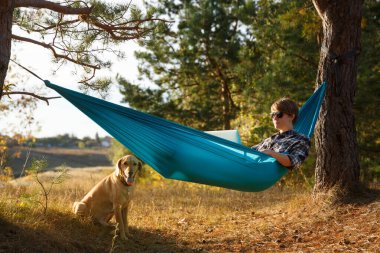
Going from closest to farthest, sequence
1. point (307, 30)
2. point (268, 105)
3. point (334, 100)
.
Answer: point (334, 100) < point (307, 30) < point (268, 105)

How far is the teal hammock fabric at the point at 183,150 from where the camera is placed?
2996mm

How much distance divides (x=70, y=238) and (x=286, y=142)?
1.82 m

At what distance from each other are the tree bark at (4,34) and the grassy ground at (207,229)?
3.54 feet

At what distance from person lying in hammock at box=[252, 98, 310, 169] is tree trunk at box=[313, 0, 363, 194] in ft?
5.03

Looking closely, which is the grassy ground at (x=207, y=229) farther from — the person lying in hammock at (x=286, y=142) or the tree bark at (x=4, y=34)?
the tree bark at (x=4, y=34)

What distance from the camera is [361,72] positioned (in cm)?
707

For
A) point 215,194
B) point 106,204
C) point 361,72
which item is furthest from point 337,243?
point 361,72

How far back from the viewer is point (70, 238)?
3635mm

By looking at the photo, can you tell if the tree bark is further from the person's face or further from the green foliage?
the green foliage

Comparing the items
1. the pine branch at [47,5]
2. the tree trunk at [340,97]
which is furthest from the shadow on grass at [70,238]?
the tree trunk at [340,97]

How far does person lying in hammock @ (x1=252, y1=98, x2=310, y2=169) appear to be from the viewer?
3092 millimetres

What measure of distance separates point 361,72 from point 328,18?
8.37 feet

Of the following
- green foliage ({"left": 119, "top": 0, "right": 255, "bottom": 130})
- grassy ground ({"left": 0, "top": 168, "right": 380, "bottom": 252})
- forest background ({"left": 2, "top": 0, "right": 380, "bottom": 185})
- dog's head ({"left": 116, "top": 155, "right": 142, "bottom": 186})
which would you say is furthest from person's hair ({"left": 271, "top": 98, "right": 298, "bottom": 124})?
green foliage ({"left": 119, "top": 0, "right": 255, "bottom": 130})

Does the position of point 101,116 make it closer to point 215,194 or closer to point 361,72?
point 215,194
